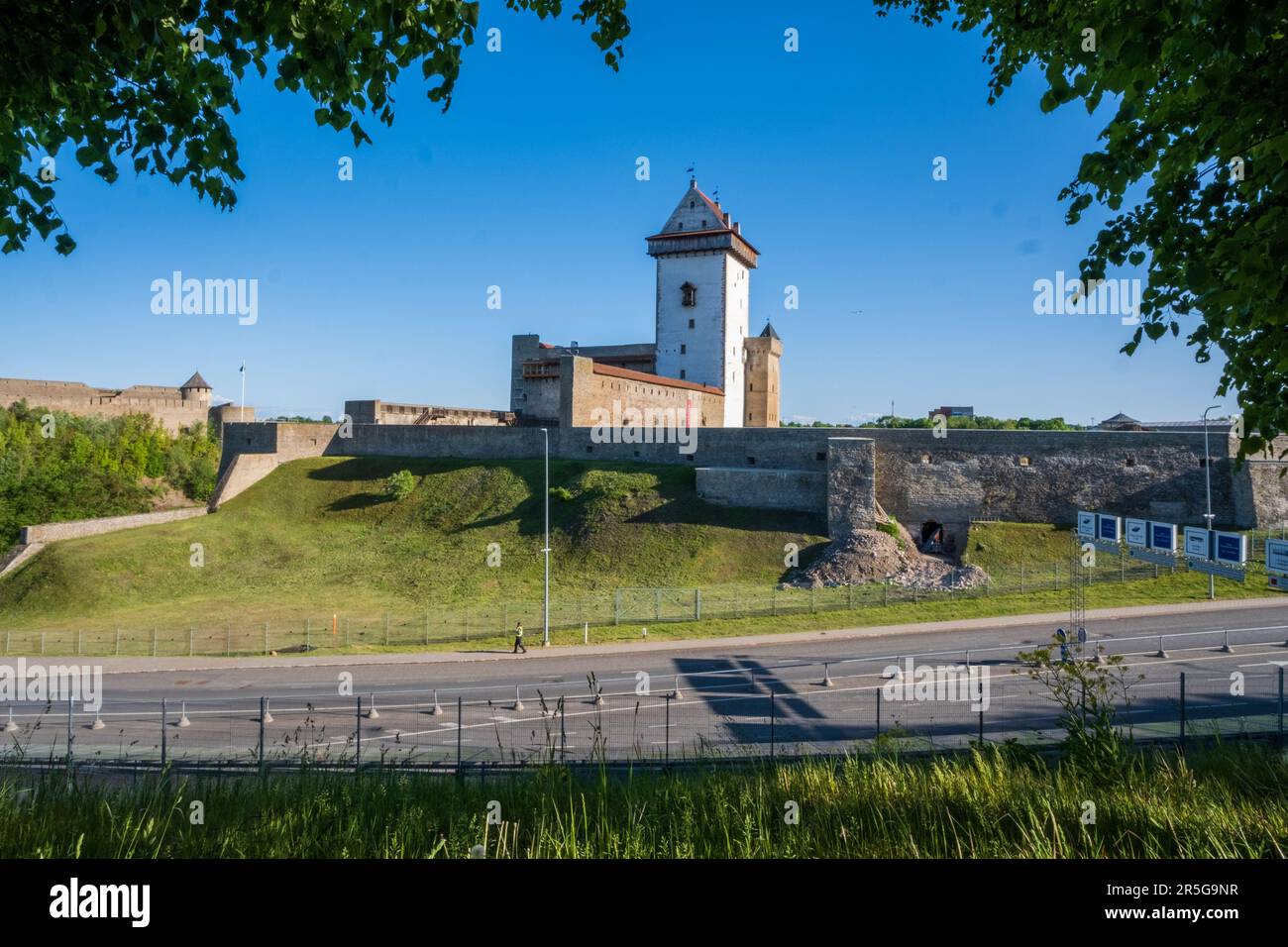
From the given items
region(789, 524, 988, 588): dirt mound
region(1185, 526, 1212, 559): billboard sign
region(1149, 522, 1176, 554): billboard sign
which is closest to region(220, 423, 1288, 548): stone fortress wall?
region(789, 524, 988, 588): dirt mound

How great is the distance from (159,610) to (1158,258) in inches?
1559

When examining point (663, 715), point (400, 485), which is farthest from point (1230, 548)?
point (400, 485)

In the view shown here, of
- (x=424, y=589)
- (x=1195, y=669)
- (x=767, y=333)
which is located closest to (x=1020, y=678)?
(x=1195, y=669)

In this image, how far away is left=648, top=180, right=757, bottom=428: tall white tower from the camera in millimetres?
61969

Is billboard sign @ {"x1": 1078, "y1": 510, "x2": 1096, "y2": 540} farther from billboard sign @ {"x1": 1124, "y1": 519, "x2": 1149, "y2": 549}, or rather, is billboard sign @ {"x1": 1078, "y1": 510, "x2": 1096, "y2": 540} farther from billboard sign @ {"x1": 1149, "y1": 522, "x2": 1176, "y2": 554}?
billboard sign @ {"x1": 1149, "y1": 522, "x2": 1176, "y2": 554}

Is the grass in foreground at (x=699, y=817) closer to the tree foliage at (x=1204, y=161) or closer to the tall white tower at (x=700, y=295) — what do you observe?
the tree foliage at (x=1204, y=161)

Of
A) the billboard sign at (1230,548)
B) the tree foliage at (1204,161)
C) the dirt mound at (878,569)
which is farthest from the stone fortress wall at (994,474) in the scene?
Answer: the tree foliage at (1204,161)

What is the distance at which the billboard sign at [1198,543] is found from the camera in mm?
20750

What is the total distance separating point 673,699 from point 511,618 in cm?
1301

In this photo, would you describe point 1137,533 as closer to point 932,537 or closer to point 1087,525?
point 1087,525

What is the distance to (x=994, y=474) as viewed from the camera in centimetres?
3869

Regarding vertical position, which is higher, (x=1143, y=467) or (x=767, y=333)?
(x=767, y=333)
